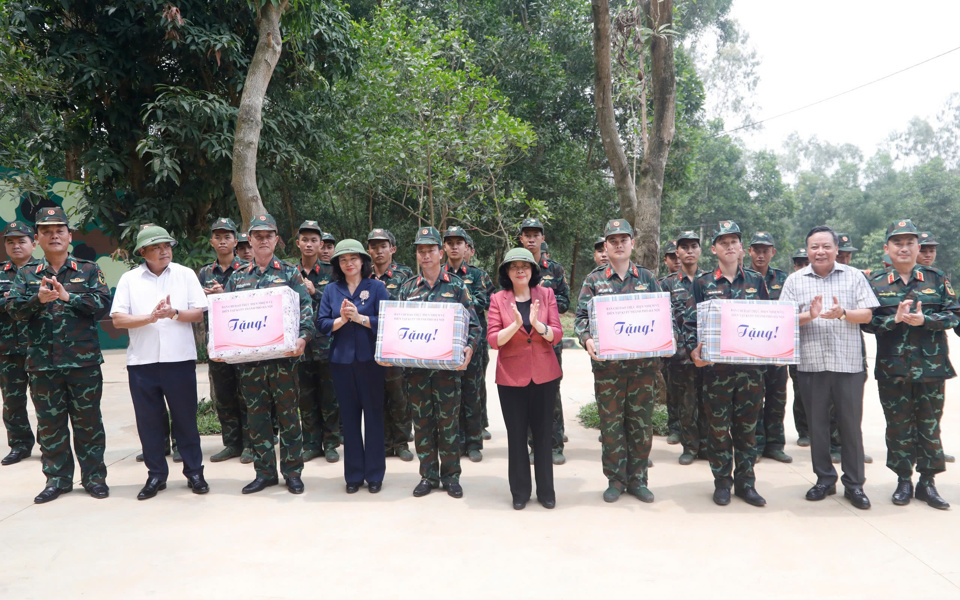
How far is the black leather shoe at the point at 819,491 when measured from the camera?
4422mm

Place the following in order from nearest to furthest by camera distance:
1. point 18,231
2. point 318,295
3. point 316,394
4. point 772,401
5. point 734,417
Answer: point 734,417 < point 18,231 < point 772,401 < point 316,394 < point 318,295

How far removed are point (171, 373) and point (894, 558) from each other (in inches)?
187

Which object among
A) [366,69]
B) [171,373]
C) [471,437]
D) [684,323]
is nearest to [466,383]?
[471,437]

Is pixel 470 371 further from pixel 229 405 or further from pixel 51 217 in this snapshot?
pixel 51 217

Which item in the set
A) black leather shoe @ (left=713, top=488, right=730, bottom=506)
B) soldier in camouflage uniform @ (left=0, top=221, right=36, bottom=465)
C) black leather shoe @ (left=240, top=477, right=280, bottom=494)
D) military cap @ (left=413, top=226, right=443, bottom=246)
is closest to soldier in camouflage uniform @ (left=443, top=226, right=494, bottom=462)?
military cap @ (left=413, top=226, right=443, bottom=246)

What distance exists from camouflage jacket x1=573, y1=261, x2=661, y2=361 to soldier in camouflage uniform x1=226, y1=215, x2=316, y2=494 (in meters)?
1.99

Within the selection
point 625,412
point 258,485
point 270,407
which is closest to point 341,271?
point 270,407

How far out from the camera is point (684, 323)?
481 cm

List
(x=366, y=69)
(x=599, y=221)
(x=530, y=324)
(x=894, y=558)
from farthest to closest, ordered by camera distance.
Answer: (x=599, y=221) → (x=366, y=69) → (x=530, y=324) → (x=894, y=558)

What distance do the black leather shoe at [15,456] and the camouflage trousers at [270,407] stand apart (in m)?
2.69

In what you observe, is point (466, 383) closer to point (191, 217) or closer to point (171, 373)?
point (171, 373)

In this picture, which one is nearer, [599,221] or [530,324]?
[530,324]

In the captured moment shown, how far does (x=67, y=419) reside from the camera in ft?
15.3

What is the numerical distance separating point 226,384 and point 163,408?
0.83 m
